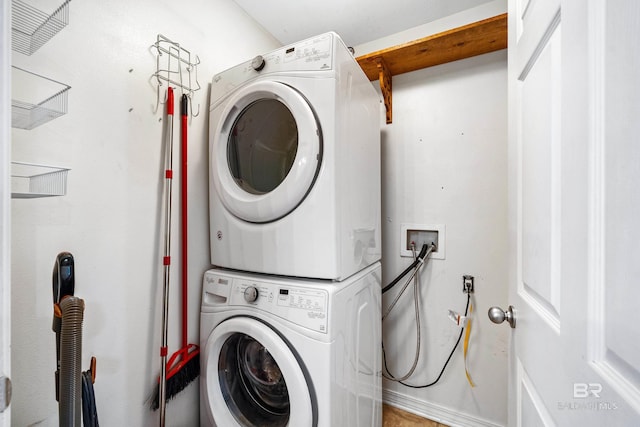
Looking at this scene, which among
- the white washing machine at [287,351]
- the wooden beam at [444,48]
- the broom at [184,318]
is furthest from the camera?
the wooden beam at [444,48]

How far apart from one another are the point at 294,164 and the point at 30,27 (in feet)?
2.68

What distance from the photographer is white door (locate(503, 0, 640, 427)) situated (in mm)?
296

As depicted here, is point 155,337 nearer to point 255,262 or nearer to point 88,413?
point 88,413

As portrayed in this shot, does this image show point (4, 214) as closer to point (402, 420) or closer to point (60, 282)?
point (60, 282)

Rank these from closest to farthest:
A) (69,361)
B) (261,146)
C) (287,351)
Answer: (69,361), (287,351), (261,146)

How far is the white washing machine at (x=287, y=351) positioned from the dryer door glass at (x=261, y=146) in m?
0.43

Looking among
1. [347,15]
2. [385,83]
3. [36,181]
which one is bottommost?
[36,181]

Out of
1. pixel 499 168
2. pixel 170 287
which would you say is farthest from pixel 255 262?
pixel 499 168

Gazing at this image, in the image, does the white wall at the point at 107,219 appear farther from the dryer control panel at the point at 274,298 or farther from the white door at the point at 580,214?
the white door at the point at 580,214

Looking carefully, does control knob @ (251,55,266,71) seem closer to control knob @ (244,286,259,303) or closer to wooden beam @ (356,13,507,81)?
wooden beam @ (356,13,507,81)

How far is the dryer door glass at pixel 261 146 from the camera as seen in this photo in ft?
3.56

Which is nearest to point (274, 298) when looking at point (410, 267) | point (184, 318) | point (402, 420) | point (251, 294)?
point (251, 294)

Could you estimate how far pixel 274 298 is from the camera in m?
0.94

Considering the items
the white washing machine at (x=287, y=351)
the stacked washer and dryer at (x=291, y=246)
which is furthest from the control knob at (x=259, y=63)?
the white washing machine at (x=287, y=351)
